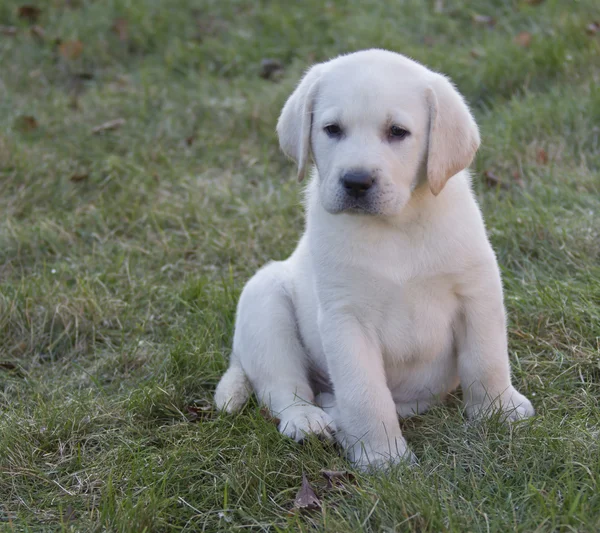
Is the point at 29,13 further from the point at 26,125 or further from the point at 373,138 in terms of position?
the point at 373,138

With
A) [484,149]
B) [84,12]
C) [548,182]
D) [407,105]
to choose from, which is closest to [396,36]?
[484,149]

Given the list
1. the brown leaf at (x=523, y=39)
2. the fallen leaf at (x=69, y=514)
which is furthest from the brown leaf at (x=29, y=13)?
the fallen leaf at (x=69, y=514)

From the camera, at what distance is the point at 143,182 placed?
615 cm

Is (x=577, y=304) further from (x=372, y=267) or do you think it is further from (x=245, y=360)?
(x=245, y=360)

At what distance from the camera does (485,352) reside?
347 cm

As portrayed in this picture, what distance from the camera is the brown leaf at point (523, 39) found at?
6875mm

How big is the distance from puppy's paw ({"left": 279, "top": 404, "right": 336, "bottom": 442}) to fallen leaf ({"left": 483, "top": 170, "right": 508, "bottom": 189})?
2485 mm

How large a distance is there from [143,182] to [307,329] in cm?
→ 267

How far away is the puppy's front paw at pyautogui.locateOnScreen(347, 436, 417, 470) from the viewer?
328cm

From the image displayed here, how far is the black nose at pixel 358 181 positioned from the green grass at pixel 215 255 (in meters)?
1.01

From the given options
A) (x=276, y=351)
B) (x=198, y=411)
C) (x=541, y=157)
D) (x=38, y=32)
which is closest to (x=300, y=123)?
(x=276, y=351)

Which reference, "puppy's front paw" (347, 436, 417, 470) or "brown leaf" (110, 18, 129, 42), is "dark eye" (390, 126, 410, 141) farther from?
"brown leaf" (110, 18, 129, 42)

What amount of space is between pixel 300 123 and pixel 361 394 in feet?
3.68

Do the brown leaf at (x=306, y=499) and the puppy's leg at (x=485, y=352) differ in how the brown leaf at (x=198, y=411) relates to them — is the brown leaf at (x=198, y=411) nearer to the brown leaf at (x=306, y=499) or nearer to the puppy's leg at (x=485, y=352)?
the brown leaf at (x=306, y=499)
